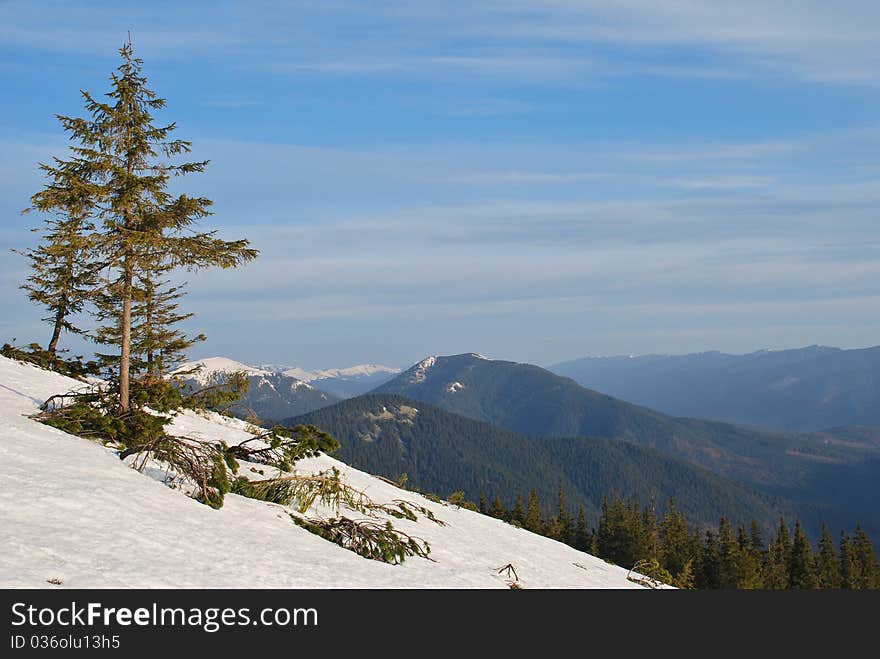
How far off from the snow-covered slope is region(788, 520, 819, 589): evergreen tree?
74.5 m

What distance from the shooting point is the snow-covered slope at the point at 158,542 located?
33.7 ft

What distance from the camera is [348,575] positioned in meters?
12.5

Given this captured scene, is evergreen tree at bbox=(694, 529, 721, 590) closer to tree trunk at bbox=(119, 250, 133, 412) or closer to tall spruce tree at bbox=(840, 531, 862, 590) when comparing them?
tall spruce tree at bbox=(840, 531, 862, 590)

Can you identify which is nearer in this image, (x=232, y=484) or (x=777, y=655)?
(x=777, y=655)

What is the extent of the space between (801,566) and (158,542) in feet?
294

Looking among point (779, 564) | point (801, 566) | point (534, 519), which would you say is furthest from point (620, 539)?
point (801, 566)

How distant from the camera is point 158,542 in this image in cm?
1162

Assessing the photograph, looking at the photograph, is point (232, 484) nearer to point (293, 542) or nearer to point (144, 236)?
point (293, 542)

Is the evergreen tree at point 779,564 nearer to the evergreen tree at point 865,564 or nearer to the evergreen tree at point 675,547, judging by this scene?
the evergreen tree at point 675,547

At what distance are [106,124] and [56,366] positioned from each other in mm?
14068

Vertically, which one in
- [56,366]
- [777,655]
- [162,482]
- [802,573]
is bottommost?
[802,573]

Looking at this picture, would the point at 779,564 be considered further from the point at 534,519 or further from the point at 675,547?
the point at 534,519

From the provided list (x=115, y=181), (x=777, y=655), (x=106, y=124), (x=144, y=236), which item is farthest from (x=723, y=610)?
(x=106, y=124)

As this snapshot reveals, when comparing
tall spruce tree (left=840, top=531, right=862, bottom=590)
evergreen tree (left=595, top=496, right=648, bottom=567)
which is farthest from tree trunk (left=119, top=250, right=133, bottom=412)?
tall spruce tree (left=840, top=531, right=862, bottom=590)
